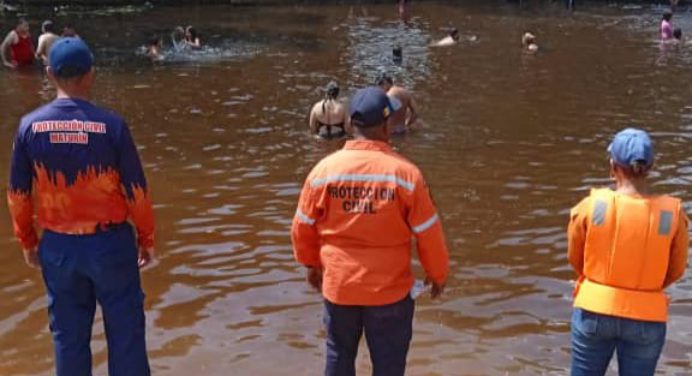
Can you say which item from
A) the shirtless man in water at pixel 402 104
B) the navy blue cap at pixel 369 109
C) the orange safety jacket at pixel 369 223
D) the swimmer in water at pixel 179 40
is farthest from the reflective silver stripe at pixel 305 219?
the swimmer in water at pixel 179 40

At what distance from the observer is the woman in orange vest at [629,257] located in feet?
12.8

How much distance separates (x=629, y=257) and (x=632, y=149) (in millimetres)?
498

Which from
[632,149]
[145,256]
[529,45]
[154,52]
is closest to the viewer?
[632,149]

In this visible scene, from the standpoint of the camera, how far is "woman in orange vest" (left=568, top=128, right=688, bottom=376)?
12.8 feet

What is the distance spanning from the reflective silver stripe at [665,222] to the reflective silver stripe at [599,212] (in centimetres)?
24

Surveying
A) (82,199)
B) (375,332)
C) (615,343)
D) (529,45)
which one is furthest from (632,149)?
(529,45)

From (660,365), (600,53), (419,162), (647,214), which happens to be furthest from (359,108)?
(600,53)

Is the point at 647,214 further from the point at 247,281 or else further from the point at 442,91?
the point at 442,91

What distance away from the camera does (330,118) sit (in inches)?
503

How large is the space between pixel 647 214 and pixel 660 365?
2.41 metres

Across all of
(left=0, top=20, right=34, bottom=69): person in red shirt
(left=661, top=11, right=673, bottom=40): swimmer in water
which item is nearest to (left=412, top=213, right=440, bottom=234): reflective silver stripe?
(left=0, top=20, right=34, bottom=69): person in red shirt

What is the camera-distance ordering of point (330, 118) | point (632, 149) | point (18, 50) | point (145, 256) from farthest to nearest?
point (18, 50) < point (330, 118) < point (145, 256) < point (632, 149)

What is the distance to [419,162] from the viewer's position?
37.7ft

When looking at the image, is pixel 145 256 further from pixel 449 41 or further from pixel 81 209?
pixel 449 41
